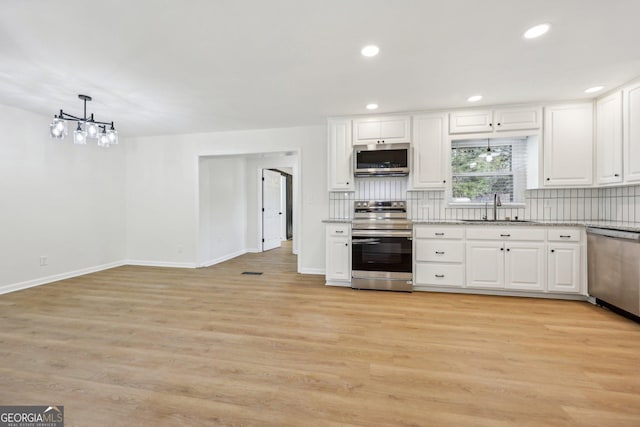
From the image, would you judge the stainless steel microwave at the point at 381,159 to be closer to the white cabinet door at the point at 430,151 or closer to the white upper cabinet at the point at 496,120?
the white cabinet door at the point at 430,151

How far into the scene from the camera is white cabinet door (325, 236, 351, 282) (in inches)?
157

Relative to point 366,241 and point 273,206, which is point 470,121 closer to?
point 366,241

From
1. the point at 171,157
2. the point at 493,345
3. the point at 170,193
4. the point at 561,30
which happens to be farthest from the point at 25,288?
the point at 561,30

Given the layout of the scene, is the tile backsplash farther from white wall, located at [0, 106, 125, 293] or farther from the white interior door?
white wall, located at [0, 106, 125, 293]

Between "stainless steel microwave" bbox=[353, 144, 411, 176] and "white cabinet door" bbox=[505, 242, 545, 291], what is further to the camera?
"stainless steel microwave" bbox=[353, 144, 411, 176]

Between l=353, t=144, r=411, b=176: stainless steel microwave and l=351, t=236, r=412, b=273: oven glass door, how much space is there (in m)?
0.94

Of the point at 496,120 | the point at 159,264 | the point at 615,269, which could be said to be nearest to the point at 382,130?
the point at 496,120

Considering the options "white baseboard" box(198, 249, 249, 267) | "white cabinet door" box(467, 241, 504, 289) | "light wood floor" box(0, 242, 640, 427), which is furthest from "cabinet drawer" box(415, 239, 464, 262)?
"white baseboard" box(198, 249, 249, 267)

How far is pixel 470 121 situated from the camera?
379cm

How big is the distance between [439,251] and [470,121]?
69.9 inches

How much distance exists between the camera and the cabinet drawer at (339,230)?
4012 mm

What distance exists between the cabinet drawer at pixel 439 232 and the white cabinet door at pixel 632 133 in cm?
172

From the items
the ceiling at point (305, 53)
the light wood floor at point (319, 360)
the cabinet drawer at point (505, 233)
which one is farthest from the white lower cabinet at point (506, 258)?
the ceiling at point (305, 53)

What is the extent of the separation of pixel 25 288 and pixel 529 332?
19.8ft
